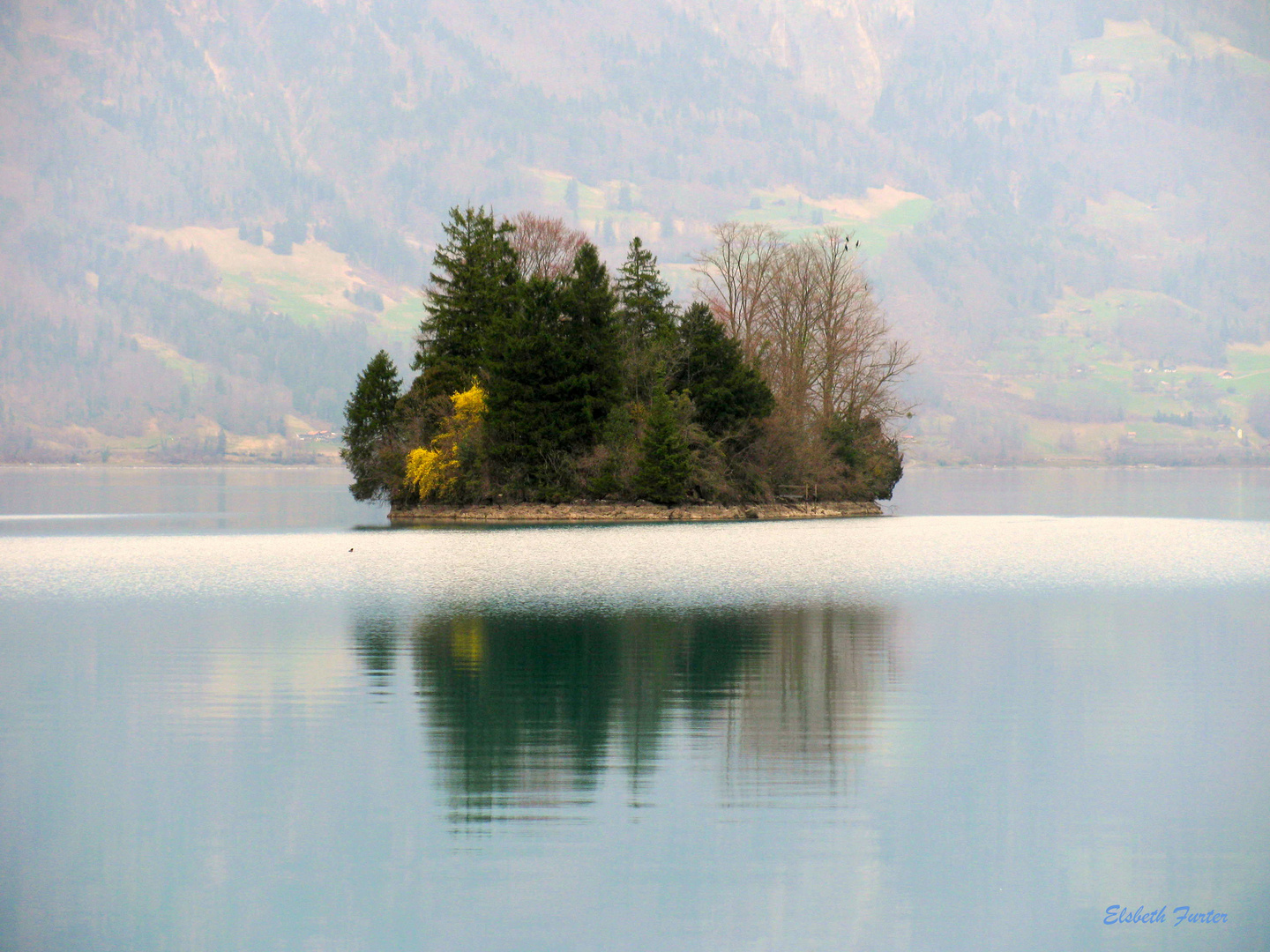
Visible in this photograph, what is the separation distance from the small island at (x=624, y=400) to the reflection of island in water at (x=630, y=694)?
137 ft

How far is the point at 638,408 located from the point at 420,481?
13191 millimetres

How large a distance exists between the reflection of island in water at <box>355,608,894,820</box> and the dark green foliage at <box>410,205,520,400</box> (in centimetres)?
4974

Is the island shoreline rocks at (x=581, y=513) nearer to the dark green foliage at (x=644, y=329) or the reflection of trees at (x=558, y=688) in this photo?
the dark green foliage at (x=644, y=329)

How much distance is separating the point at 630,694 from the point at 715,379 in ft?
176

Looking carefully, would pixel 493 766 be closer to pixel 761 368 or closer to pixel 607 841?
pixel 607 841

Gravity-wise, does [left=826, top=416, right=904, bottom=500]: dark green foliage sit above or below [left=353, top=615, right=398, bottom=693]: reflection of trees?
above

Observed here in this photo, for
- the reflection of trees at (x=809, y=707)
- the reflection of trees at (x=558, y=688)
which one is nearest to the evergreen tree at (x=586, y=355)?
the reflection of trees at (x=558, y=688)

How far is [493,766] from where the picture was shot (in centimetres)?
1350

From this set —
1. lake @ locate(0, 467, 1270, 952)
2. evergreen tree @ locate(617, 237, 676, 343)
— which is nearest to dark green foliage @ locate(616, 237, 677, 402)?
evergreen tree @ locate(617, 237, 676, 343)

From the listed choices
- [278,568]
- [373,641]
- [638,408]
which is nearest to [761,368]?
[638,408]

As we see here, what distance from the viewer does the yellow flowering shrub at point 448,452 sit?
229ft

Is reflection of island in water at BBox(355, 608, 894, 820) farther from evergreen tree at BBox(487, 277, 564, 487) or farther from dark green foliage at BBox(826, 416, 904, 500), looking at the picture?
dark green foliage at BBox(826, 416, 904, 500)

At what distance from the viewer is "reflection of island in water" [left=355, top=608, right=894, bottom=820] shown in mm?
13172

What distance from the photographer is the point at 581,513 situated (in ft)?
228
